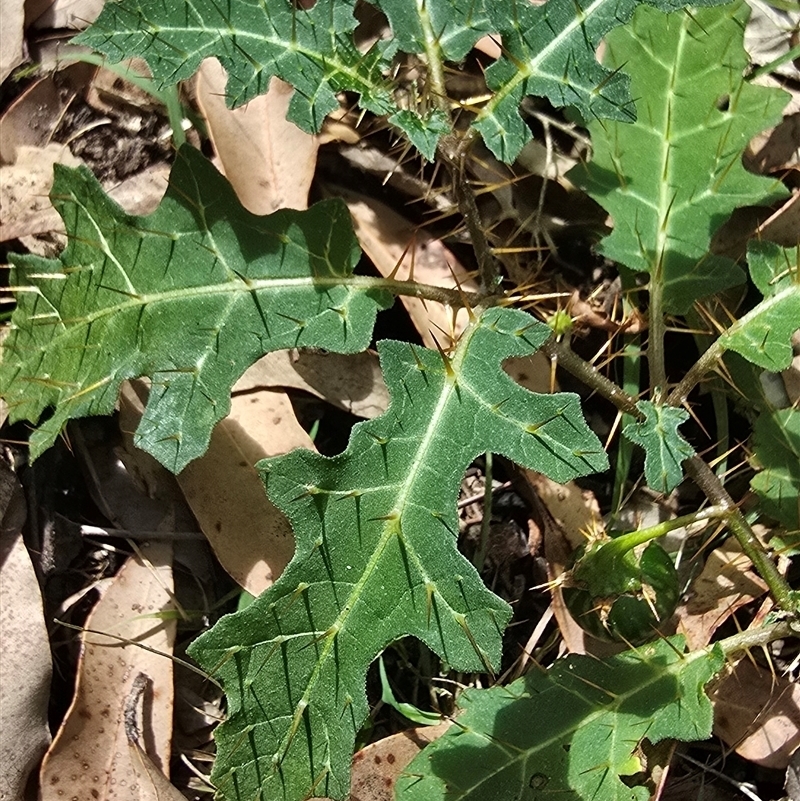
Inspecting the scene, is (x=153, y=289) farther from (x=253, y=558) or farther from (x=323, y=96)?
(x=253, y=558)

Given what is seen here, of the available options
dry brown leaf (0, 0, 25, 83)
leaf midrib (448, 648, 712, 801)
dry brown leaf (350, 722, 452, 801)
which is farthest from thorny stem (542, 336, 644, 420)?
dry brown leaf (0, 0, 25, 83)

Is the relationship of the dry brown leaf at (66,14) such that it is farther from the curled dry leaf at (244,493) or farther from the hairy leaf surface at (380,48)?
the curled dry leaf at (244,493)

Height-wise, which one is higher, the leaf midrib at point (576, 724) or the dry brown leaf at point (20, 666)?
the leaf midrib at point (576, 724)

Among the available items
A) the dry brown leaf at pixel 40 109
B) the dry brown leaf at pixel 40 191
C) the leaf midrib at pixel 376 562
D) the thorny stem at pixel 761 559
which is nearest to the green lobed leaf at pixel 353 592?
the leaf midrib at pixel 376 562

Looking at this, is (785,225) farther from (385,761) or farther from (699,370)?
(385,761)

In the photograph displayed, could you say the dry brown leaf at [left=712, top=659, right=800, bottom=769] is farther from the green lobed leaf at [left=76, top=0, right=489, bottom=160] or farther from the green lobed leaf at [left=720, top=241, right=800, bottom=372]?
the green lobed leaf at [left=76, top=0, right=489, bottom=160]

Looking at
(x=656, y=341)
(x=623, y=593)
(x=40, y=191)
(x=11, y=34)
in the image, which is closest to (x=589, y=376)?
(x=656, y=341)

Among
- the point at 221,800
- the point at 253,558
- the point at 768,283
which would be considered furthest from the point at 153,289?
the point at 768,283
